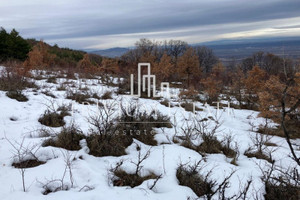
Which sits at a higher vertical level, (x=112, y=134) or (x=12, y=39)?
(x=12, y=39)

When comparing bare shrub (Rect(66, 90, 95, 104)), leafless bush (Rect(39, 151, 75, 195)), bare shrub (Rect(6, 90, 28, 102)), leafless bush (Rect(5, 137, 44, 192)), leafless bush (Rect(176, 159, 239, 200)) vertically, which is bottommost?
leafless bush (Rect(176, 159, 239, 200))

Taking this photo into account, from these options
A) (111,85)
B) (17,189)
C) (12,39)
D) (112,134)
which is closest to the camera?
(17,189)

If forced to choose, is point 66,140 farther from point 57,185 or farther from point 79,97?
point 79,97

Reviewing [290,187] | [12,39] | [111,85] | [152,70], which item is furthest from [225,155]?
[12,39]

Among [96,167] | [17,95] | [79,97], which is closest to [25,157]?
[96,167]

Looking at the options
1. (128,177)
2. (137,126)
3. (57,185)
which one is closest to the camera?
(57,185)

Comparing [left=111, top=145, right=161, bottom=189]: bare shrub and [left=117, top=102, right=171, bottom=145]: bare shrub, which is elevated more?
[left=117, top=102, right=171, bottom=145]: bare shrub

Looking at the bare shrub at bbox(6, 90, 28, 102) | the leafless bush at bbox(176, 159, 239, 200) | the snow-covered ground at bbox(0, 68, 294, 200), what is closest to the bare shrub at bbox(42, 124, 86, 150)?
the snow-covered ground at bbox(0, 68, 294, 200)

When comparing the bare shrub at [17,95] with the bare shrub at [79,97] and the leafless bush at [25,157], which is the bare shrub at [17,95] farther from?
the leafless bush at [25,157]

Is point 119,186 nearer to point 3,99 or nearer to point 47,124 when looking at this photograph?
point 47,124

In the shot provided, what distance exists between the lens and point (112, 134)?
11.7 feet

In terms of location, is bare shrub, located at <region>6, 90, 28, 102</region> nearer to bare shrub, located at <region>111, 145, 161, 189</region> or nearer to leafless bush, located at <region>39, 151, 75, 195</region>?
leafless bush, located at <region>39, 151, 75, 195</region>

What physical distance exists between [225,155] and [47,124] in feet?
10.8

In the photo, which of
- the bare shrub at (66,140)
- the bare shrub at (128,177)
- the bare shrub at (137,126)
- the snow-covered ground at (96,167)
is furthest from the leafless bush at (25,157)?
the bare shrub at (137,126)
